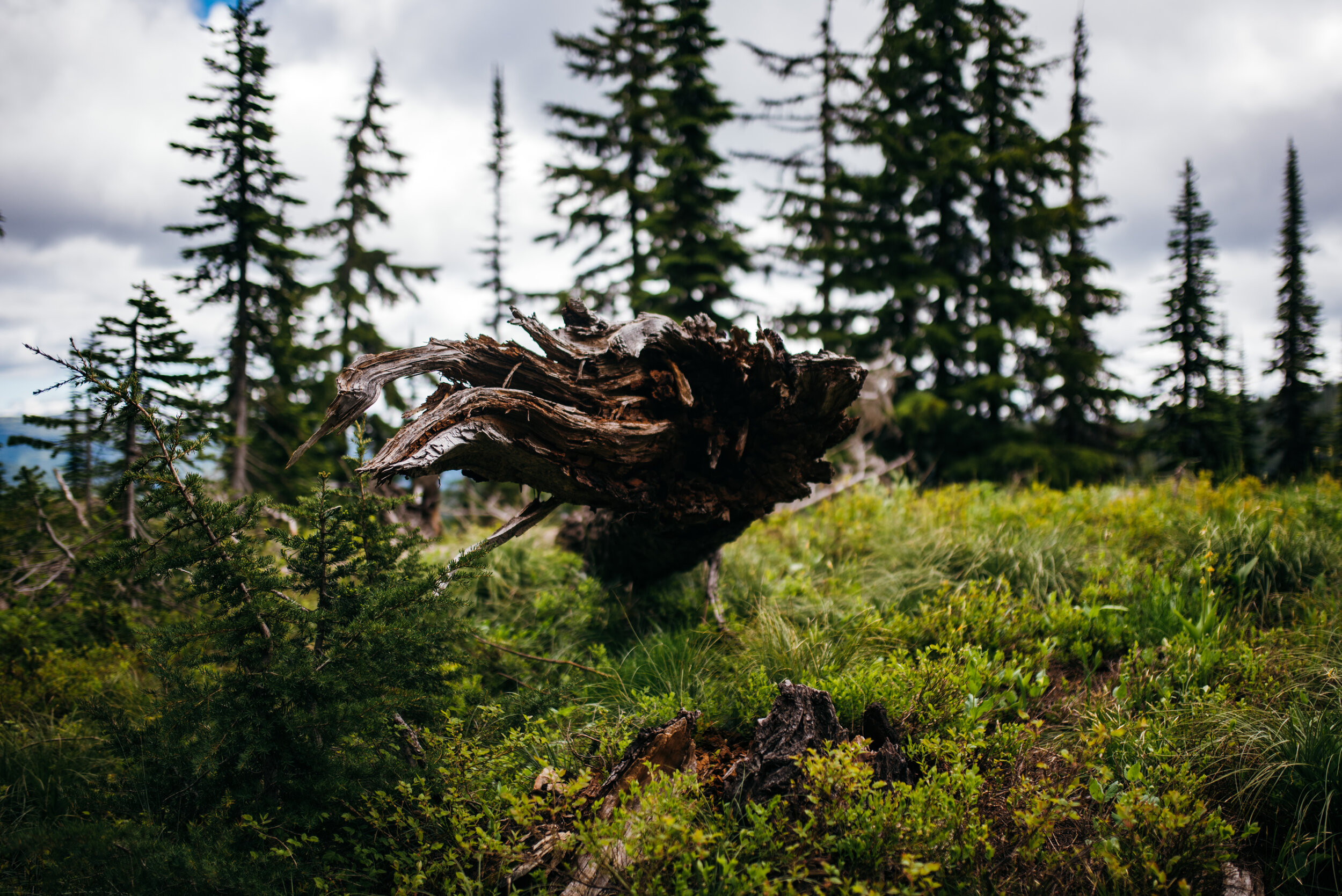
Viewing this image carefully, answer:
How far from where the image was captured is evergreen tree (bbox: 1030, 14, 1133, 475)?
14.0m

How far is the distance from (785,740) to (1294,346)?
900 inches

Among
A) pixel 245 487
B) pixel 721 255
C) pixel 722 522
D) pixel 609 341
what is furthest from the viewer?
pixel 721 255

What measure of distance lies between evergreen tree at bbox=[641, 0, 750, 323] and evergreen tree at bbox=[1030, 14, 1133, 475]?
308 inches

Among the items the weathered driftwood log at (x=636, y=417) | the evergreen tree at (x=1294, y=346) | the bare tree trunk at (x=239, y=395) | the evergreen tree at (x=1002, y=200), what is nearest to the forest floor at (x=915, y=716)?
the weathered driftwood log at (x=636, y=417)

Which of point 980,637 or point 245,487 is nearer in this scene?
point 980,637

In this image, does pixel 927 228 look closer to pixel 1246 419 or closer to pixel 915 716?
pixel 1246 419

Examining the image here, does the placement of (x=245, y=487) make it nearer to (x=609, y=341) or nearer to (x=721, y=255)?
(x=609, y=341)

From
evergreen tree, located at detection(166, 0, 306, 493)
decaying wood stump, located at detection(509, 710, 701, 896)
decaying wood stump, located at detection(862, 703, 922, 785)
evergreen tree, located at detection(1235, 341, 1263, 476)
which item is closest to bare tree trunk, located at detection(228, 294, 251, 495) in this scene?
evergreen tree, located at detection(166, 0, 306, 493)

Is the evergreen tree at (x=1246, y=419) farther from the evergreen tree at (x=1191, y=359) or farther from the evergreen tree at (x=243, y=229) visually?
the evergreen tree at (x=243, y=229)

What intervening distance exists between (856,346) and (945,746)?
14.7 m

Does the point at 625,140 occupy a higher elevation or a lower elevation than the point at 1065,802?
higher

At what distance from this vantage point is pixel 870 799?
232cm

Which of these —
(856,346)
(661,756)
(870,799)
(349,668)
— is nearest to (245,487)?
(349,668)

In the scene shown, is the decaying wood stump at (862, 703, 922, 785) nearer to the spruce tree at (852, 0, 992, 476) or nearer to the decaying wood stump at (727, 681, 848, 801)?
the decaying wood stump at (727, 681, 848, 801)
